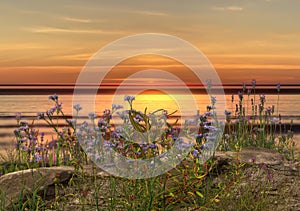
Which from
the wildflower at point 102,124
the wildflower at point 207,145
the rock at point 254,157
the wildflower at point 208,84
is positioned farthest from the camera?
the rock at point 254,157

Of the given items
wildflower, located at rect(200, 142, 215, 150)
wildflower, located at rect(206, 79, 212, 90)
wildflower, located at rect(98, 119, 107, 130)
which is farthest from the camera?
wildflower, located at rect(206, 79, 212, 90)

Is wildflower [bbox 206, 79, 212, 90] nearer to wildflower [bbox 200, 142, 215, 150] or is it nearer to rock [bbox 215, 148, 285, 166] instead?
wildflower [bbox 200, 142, 215, 150]

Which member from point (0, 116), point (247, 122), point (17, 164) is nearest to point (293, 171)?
point (247, 122)

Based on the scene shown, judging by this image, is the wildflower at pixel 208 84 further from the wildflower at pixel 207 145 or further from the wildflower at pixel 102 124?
the wildflower at pixel 102 124

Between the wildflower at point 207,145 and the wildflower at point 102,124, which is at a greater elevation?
the wildflower at point 102,124

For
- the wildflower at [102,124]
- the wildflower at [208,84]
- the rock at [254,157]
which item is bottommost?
the rock at [254,157]

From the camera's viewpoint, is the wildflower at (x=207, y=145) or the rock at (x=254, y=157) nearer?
the wildflower at (x=207, y=145)

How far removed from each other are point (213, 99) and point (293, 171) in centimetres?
167

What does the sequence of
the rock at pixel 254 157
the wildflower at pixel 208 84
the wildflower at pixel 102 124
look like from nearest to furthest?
1. the wildflower at pixel 102 124
2. the wildflower at pixel 208 84
3. the rock at pixel 254 157

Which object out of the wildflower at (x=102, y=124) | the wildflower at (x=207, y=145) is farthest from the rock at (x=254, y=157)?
the wildflower at (x=102, y=124)

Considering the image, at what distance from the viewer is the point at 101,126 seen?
4.56 meters

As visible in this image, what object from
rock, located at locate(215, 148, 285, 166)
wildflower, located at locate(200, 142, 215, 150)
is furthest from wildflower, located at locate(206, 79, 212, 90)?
rock, located at locate(215, 148, 285, 166)

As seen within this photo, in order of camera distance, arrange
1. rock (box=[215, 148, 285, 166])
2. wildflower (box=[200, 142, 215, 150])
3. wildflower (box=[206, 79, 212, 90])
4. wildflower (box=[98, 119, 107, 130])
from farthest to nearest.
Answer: rock (box=[215, 148, 285, 166])
wildflower (box=[206, 79, 212, 90])
wildflower (box=[98, 119, 107, 130])
wildflower (box=[200, 142, 215, 150])

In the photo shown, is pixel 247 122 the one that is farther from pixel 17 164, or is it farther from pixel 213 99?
pixel 17 164
